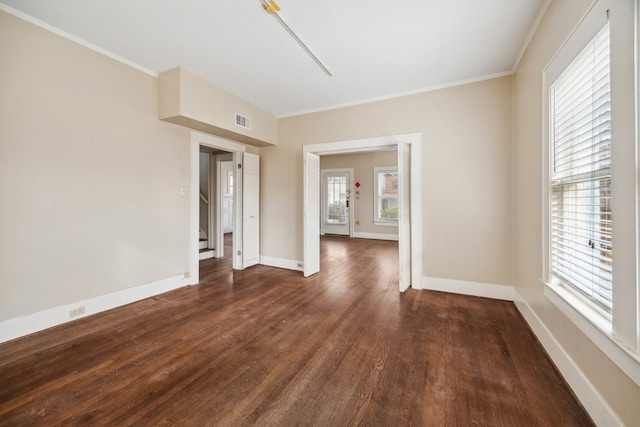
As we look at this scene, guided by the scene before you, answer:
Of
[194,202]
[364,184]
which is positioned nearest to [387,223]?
[364,184]

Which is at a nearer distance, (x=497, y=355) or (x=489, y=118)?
(x=497, y=355)

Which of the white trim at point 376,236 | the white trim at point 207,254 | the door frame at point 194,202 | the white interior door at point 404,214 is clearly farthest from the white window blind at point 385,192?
the door frame at point 194,202

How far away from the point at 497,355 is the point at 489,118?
2.65 meters

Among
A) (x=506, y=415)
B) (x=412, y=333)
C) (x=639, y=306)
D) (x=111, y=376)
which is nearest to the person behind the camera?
(x=639, y=306)

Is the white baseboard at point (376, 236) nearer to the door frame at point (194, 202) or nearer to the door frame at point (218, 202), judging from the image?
the door frame at point (218, 202)

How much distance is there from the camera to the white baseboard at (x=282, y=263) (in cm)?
451

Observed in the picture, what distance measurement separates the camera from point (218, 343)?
2.16 meters

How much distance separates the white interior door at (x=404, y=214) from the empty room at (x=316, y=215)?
4 cm

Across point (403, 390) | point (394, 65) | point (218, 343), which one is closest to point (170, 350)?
point (218, 343)

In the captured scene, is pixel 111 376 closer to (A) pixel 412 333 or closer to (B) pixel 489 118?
(A) pixel 412 333

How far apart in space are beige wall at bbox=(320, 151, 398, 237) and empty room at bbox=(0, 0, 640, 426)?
12.6 ft

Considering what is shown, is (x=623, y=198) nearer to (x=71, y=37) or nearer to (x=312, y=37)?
(x=312, y=37)

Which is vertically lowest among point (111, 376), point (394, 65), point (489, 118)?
point (111, 376)

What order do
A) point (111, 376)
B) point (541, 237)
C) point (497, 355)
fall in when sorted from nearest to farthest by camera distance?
point (111, 376), point (497, 355), point (541, 237)
